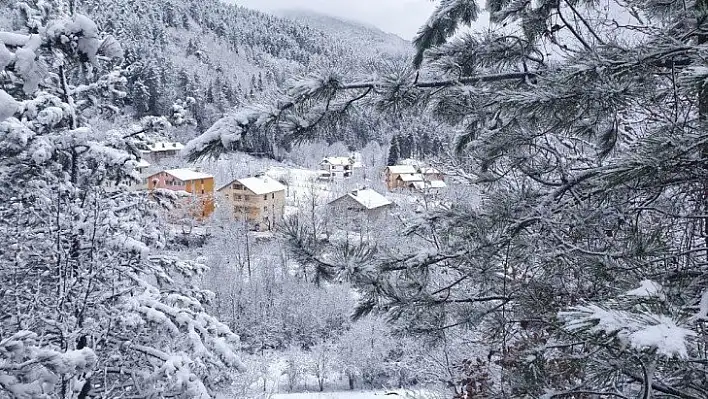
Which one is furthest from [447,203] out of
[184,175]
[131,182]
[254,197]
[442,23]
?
[184,175]

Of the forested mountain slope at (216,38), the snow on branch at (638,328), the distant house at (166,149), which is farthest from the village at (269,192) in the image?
the forested mountain slope at (216,38)

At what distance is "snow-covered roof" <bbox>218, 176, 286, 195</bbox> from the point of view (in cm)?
3269

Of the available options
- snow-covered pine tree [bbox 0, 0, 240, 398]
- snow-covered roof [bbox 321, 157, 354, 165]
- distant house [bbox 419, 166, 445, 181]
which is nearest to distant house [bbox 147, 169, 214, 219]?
snow-covered roof [bbox 321, 157, 354, 165]

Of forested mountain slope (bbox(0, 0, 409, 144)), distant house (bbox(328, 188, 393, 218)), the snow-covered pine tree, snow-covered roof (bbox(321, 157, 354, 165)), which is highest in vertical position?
forested mountain slope (bbox(0, 0, 409, 144))

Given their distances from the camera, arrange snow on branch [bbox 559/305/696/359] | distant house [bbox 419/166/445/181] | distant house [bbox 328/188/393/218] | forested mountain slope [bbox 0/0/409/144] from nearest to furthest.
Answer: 1. snow on branch [bbox 559/305/696/359]
2. distant house [bbox 419/166/445/181]
3. distant house [bbox 328/188/393/218]
4. forested mountain slope [bbox 0/0/409/144]

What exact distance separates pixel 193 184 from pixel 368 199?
1116 centimetres

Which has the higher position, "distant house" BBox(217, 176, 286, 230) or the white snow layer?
the white snow layer

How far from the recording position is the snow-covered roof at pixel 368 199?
28703mm

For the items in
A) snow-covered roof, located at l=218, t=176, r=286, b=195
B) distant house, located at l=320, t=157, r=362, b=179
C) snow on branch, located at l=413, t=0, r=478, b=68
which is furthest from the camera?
distant house, located at l=320, t=157, r=362, b=179

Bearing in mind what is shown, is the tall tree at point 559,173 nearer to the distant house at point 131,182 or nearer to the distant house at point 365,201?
the distant house at point 131,182

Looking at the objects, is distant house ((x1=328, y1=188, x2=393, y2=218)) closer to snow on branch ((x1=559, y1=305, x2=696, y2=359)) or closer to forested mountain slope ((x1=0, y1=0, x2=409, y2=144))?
snow on branch ((x1=559, y1=305, x2=696, y2=359))

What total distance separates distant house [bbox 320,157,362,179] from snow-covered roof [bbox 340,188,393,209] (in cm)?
1149

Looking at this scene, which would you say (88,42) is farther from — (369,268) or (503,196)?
(503,196)

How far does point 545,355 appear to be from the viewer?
8.98 feet
